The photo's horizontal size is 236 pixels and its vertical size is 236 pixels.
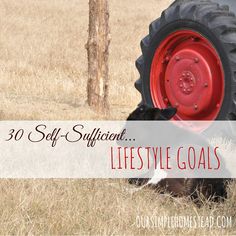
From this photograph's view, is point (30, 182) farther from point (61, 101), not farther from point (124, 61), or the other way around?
point (124, 61)

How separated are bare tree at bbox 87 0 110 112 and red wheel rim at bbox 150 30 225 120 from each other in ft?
12.1

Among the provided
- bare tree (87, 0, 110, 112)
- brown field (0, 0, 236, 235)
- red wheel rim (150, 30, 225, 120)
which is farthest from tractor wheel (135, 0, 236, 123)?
bare tree (87, 0, 110, 112)

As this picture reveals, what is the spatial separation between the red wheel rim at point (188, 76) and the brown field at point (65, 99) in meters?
1.12

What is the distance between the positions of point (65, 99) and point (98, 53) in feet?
4.15

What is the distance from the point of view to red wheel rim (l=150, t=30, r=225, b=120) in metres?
5.35

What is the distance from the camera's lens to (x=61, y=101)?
33.3 ft

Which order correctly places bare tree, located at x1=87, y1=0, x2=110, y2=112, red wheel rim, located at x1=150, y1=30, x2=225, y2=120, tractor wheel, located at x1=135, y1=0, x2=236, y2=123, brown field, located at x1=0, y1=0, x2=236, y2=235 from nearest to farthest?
1. brown field, located at x1=0, y1=0, x2=236, y2=235
2. tractor wheel, located at x1=135, y1=0, x2=236, y2=123
3. red wheel rim, located at x1=150, y1=30, x2=225, y2=120
4. bare tree, located at x1=87, y1=0, x2=110, y2=112

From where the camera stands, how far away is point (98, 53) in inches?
378

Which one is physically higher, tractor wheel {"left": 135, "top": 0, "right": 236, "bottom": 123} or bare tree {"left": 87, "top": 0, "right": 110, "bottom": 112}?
tractor wheel {"left": 135, "top": 0, "right": 236, "bottom": 123}

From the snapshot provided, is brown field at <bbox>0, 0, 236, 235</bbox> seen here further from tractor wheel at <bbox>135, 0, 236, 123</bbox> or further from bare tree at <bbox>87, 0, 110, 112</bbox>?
tractor wheel at <bbox>135, 0, 236, 123</bbox>

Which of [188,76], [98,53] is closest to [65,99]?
[98,53]

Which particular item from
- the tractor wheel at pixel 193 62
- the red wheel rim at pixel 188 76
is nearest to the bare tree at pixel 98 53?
the tractor wheel at pixel 193 62

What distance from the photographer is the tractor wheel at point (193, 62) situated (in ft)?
16.8

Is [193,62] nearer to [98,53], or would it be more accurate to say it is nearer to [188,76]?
[188,76]
